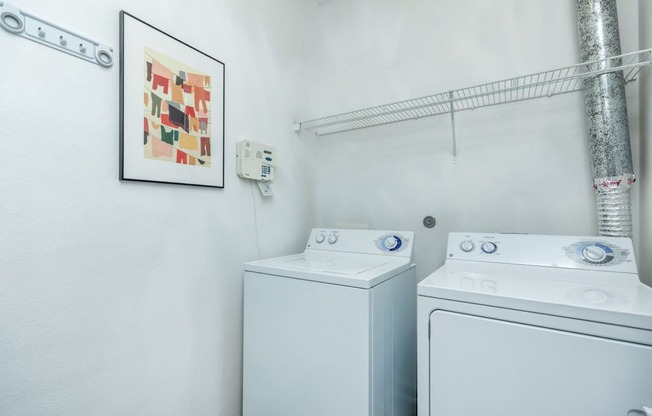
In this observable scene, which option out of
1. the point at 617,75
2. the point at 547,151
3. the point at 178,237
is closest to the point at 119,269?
the point at 178,237

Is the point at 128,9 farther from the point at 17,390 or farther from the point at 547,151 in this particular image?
the point at 547,151

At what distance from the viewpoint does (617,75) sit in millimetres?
1226

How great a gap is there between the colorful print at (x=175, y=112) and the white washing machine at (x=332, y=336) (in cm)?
61

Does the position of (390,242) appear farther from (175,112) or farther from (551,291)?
(175,112)

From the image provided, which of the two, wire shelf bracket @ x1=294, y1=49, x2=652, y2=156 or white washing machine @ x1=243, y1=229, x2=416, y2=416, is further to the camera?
wire shelf bracket @ x1=294, y1=49, x2=652, y2=156

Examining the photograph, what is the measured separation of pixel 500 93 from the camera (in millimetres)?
1543

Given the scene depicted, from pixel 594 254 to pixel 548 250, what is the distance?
0.47 feet

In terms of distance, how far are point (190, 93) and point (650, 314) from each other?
1.69m

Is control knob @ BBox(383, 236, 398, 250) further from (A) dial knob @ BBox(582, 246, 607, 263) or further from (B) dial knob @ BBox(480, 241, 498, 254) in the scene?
(A) dial knob @ BBox(582, 246, 607, 263)

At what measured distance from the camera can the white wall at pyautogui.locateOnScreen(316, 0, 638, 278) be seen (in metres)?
1.44

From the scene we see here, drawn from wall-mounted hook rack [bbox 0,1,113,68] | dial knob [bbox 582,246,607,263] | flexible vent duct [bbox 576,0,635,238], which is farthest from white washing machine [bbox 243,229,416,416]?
wall-mounted hook rack [bbox 0,1,113,68]

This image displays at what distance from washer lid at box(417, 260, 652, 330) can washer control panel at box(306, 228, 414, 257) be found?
0.29 meters

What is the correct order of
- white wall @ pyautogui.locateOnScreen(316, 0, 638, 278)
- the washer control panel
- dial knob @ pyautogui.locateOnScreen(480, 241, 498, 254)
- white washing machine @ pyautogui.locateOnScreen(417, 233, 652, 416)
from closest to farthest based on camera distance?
1. white washing machine @ pyautogui.locateOnScreen(417, 233, 652, 416)
2. dial knob @ pyautogui.locateOnScreen(480, 241, 498, 254)
3. white wall @ pyautogui.locateOnScreen(316, 0, 638, 278)
4. the washer control panel

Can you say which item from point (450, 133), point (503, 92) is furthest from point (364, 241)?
point (503, 92)
